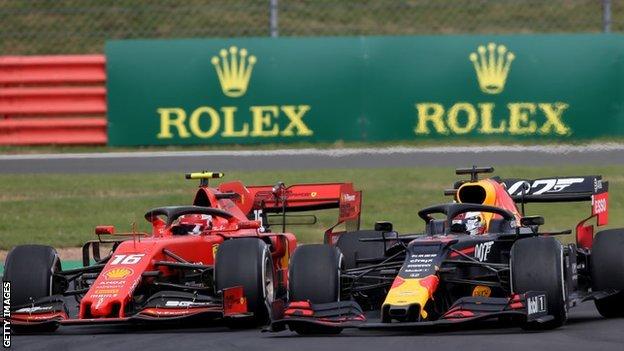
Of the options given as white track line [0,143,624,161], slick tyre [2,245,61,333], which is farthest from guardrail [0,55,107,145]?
slick tyre [2,245,61,333]

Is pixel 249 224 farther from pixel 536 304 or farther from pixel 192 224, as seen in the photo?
pixel 536 304

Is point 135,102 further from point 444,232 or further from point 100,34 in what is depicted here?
point 444,232

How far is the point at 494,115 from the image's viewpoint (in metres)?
20.2

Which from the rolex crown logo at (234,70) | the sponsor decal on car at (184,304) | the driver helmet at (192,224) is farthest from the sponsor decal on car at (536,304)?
Result: the rolex crown logo at (234,70)

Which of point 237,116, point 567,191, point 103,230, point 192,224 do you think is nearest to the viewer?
point 103,230

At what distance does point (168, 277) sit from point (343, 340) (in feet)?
7.21

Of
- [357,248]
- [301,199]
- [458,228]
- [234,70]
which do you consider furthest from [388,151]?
[458,228]

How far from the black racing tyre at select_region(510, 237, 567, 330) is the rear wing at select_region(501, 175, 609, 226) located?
94.8 inches

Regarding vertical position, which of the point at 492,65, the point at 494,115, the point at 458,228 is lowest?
the point at 458,228

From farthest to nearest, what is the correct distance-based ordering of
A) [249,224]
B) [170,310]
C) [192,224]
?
1. [192,224]
2. [249,224]
3. [170,310]

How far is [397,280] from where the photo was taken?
35.7ft

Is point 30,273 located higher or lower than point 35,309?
higher

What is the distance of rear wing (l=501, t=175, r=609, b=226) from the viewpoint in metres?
13.2

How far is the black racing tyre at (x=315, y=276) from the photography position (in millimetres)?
11130
